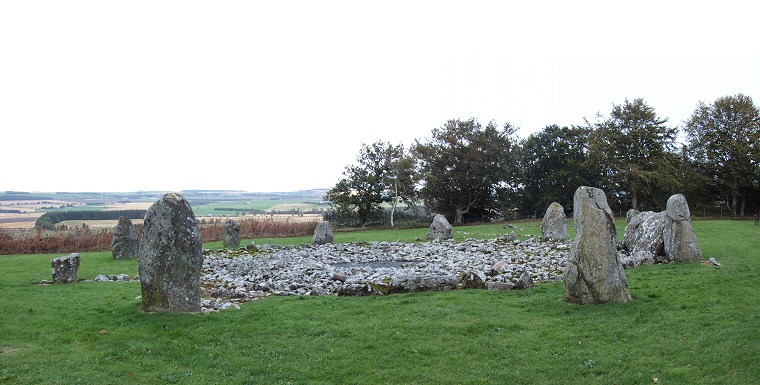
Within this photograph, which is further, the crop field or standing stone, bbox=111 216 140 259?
the crop field

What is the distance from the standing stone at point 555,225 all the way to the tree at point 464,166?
70.7ft

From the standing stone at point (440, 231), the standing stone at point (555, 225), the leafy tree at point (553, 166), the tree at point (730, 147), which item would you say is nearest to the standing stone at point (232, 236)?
the standing stone at point (440, 231)

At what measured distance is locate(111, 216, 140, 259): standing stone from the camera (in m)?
23.8

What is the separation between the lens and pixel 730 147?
44.6 m

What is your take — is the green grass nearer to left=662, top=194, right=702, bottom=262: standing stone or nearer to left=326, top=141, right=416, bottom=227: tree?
left=662, top=194, right=702, bottom=262: standing stone

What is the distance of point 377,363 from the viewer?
8.56 m

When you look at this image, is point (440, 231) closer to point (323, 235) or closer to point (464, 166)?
point (323, 235)

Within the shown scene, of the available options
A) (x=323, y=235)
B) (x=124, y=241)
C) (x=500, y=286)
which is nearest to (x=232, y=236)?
(x=323, y=235)

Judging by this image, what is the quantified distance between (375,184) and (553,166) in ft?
60.8

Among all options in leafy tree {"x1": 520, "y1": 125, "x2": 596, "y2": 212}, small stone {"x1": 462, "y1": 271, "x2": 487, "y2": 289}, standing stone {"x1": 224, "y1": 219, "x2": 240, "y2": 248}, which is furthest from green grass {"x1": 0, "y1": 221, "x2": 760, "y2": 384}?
leafy tree {"x1": 520, "y1": 125, "x2": 596, "y2": 212}

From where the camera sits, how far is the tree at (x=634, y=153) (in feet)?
152

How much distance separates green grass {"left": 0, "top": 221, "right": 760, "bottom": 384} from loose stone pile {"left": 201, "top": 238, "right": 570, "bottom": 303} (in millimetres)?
842

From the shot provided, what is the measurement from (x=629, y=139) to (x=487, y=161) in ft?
40.1

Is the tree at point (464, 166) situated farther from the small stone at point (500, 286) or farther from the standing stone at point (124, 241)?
the small stone at point (500, 286)
